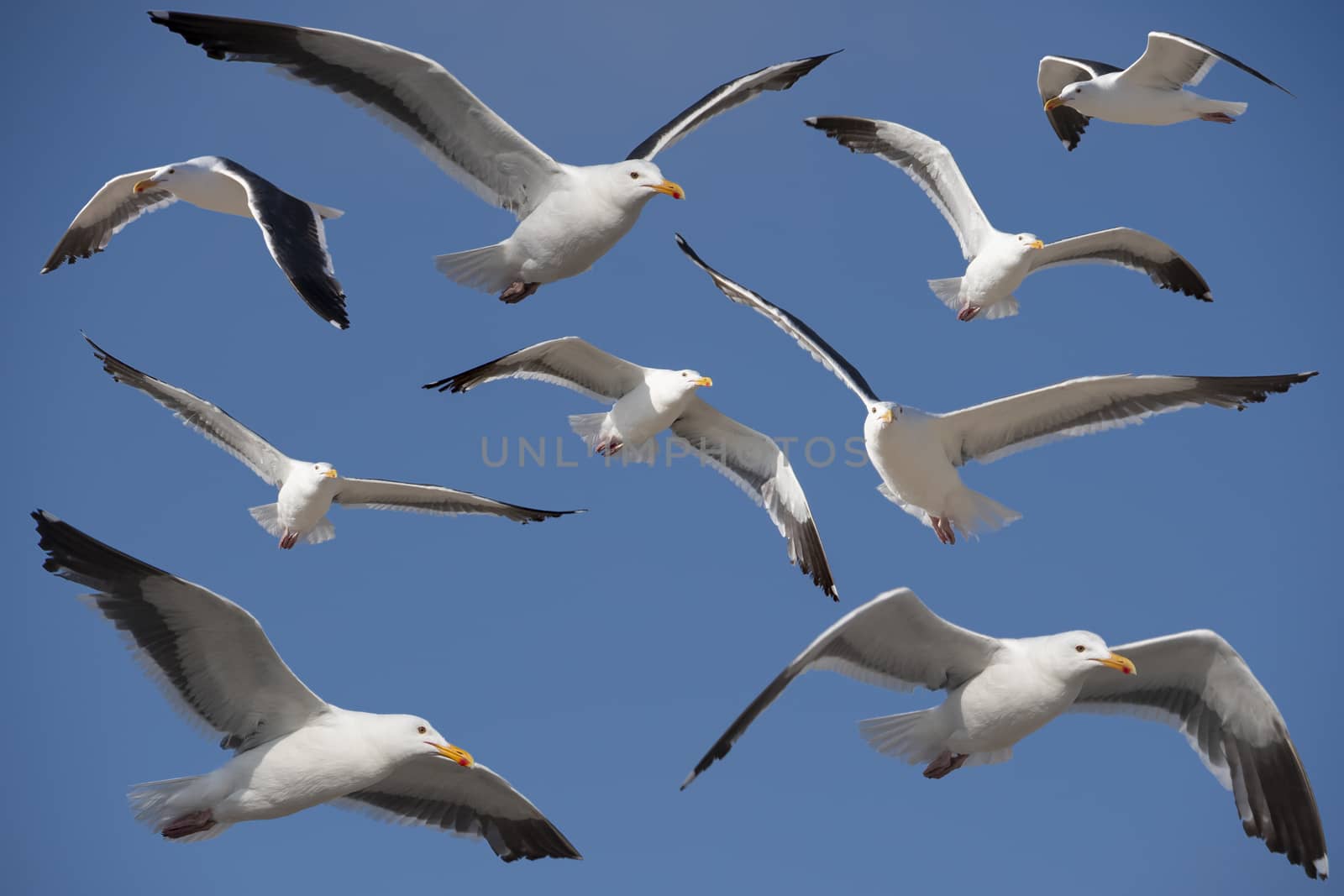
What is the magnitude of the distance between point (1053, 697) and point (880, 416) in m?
2.10

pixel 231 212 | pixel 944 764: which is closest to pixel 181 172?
pixel 231 212

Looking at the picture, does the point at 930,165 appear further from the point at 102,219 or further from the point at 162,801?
the point at 162,801

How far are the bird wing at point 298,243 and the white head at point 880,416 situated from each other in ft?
10.4

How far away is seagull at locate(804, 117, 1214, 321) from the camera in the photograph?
40.7 ft

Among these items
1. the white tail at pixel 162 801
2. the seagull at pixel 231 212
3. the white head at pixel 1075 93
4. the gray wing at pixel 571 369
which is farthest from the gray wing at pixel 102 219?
the white head at pixel 1075 93

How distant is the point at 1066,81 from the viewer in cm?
1409

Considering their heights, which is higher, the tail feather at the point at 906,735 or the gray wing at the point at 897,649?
the gray wing at the point at 897,649

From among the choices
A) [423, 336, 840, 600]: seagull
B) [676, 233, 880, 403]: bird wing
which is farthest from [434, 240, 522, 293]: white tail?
[676, 233, 880, 403]: bird wing

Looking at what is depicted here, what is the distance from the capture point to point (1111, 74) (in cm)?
1295

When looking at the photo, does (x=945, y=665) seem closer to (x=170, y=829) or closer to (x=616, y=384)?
(x=616, y=384)

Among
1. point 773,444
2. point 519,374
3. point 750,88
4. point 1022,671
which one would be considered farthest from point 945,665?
point 750,88

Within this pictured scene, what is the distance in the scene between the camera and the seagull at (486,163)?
30.6 feet

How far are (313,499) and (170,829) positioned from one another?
12.5 feet

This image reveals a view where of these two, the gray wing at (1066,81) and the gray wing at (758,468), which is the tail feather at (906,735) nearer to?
the gray wing at (758,468)
